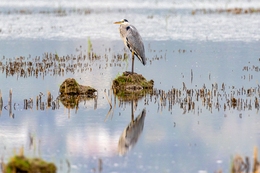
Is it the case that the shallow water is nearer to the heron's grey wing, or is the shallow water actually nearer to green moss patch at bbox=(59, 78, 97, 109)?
green moss patch at bbox=(59, 78, 97, 109)

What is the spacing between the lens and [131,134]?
32.3ft

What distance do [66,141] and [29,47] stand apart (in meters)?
14.8

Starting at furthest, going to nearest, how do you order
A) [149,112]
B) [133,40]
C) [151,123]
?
[133,40] < [149,112] < [151,123]

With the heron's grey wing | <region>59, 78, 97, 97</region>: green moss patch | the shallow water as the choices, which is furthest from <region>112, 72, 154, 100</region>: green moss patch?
the heron's grey wing

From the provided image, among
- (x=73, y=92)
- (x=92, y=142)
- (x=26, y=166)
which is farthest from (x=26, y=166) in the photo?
(x=73, y=92)

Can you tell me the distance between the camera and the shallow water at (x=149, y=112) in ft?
27.7

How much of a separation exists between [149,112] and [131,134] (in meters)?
1.77

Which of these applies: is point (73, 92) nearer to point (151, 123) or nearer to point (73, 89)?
point (73, 89)

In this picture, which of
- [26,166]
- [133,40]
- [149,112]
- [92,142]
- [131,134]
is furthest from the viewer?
[133,40]

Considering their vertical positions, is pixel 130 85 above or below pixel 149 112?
above

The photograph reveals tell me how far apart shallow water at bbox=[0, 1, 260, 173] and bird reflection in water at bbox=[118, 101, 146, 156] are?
0.02 m

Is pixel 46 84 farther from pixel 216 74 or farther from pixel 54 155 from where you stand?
pixel 54 155

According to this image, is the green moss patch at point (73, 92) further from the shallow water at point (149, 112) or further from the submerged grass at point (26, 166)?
the submerged grass at point (26, 166)

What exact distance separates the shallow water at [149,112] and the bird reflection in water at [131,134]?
0.06ft
